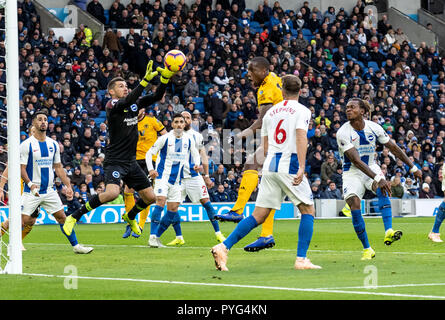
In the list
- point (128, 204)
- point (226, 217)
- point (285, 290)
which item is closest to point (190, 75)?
point (128, 204)

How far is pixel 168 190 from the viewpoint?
→ 15.9 metres

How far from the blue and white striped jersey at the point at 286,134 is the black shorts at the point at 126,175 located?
14.2ft

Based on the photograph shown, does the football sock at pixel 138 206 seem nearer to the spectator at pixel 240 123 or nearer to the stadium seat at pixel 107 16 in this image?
the spectator at pixel 240 123

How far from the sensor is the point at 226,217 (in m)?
12.2

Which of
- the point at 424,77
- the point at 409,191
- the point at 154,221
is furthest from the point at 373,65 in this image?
the point at 154,221

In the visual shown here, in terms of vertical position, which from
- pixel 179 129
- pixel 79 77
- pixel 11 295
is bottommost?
pixel 11 295

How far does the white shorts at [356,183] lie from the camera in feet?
40.9

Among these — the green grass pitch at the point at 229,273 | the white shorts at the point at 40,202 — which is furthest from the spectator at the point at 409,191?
the white shorts at the point at 40,202

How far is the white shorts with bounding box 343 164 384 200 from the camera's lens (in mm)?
12469

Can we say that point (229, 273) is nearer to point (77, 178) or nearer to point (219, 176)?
point (77, 178)

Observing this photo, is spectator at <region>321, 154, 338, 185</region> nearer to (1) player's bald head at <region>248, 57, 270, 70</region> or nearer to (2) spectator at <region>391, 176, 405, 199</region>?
(2) spectator at <region>391, 176, 405, 199</region>

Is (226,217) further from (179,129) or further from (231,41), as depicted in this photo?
(231,41)

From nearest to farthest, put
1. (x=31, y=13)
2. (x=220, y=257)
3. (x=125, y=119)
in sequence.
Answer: (x=220, y=257), (x=125, y=119), (x=31, y=13)
